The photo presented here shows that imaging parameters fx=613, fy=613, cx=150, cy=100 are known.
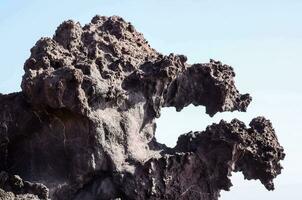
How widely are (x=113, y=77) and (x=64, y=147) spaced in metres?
2.10

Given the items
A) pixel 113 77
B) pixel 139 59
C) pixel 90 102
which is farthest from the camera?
pixel 139 59

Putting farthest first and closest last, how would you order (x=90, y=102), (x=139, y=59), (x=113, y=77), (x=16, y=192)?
1. (x=139, y=59)
2. (x=113, y=77)
3. (x=90, y=102)
4. (x=16, y=192)

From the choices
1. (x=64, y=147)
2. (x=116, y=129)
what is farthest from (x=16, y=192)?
(x=116, y=129)

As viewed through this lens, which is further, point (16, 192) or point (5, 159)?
point (5, 159)

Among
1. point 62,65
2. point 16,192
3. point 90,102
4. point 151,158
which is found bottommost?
point 16,192

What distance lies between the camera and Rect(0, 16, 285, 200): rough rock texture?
13773 millimetres

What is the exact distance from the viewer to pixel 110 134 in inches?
566

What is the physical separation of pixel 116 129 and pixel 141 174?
48.4 inches

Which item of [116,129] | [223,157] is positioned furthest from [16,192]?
[223,157]

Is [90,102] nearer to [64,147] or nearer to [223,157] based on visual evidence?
[64,147]

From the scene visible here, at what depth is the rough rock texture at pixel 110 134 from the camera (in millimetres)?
13773

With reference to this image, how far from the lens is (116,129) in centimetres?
1455

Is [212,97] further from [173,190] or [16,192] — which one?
[16,192]

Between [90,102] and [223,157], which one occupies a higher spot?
[90,102]
